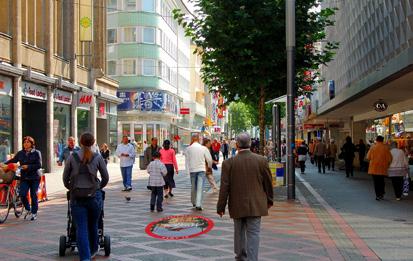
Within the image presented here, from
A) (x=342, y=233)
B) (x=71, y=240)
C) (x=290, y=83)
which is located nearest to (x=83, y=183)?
(x=71, y=240)

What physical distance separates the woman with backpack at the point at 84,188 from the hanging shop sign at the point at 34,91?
1674 centimetres

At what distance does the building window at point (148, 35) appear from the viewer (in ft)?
171

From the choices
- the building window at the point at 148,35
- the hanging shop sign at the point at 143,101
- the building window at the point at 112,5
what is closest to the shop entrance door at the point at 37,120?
the hanging shop sign at the point at 143,101

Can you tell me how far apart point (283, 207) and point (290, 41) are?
4460mm

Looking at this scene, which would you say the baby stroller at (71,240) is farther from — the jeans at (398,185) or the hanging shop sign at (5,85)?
the hanging shop sign at (5,85)

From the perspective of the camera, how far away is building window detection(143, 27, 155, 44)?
52.1 m

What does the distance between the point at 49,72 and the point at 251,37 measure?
11777mm

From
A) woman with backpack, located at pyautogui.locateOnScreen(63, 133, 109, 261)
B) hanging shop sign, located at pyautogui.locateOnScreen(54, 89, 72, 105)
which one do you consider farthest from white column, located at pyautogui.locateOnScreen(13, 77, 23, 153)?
woman with backpack, located at pyautogui.locateOnScreen(63, 133, 109, 261)

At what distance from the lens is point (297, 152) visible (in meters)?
31.3

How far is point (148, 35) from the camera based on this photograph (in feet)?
172

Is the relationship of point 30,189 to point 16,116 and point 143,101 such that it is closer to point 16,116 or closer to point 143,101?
point 16,116

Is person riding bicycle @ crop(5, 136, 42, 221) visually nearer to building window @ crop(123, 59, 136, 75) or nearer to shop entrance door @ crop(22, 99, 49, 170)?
shop entrance door @ crop(22, 99, 49, 170)

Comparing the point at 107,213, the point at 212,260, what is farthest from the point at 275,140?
the point at 212,260

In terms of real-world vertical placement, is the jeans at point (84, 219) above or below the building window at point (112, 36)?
below
